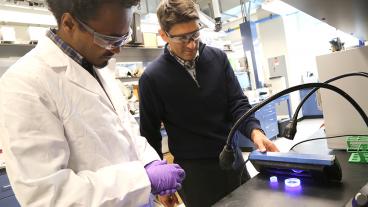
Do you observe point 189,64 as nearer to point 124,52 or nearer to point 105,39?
point 105,39

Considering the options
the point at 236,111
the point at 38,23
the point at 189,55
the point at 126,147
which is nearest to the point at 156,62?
the point at 189,55

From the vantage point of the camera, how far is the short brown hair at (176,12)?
127 centimetres

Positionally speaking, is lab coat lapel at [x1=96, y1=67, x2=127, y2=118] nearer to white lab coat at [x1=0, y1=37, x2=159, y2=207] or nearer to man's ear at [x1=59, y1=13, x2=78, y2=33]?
white lab coat at [x1=0, y1=37, x2=159, y2=207]

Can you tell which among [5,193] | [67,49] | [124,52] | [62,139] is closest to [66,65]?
[67,49]

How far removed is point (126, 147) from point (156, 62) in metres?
0.57

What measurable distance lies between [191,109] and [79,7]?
698 millimetres

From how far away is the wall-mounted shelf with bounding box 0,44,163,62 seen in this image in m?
3.10

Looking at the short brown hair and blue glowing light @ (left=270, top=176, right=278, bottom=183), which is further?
the short brown hair

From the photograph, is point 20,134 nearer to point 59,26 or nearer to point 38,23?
point 59,26

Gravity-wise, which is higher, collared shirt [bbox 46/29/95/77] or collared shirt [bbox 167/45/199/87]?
collared shirt [bbox 46/29/95/77]

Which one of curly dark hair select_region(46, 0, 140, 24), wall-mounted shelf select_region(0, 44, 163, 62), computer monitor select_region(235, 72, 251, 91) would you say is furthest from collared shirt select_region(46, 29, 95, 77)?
computer monitor select_region(235, 72, 251, 91)

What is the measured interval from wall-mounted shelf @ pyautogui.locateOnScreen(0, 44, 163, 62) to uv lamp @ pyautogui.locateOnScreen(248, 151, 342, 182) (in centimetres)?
304

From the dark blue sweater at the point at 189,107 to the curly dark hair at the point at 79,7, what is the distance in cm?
57

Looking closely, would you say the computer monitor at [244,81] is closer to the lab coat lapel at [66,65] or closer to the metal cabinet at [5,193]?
the metal cabinet at [5,193]
